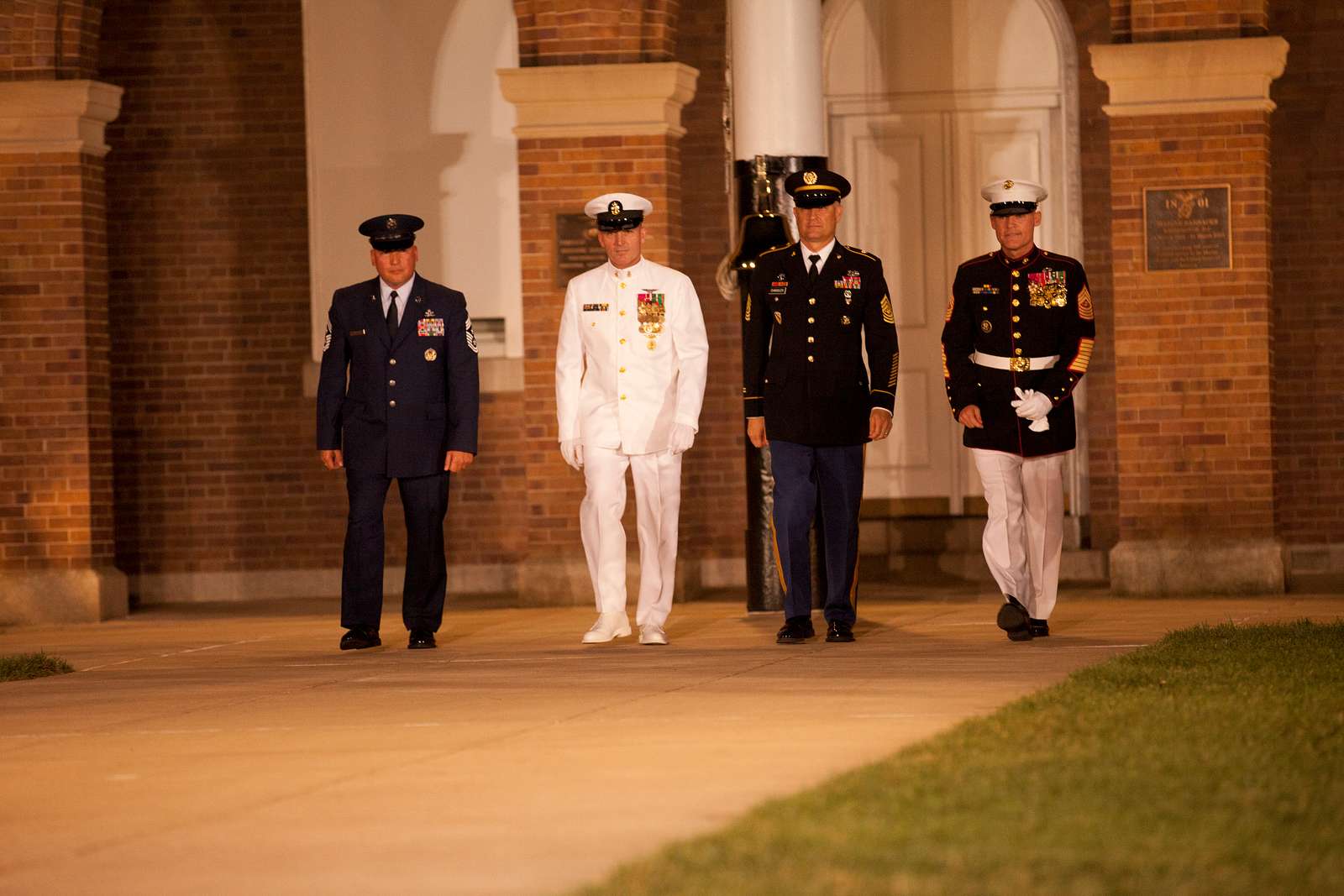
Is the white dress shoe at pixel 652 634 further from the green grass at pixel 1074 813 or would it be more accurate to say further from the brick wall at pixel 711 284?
the brick wall at pixel 711 284

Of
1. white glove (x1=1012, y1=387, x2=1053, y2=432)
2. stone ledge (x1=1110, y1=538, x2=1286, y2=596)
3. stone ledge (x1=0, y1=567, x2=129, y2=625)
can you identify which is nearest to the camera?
white glove (x1=1012, y1=387, x2=1053, y2=432)

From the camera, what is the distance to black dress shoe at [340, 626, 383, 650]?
29.1 feet

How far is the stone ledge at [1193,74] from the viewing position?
35.5 ft

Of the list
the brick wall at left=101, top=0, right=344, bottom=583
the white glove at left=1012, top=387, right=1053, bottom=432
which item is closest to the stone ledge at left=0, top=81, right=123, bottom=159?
the brick wall at left=101, top=0, right=344, bottom=583

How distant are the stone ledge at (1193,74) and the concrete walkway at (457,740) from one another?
2770 mm

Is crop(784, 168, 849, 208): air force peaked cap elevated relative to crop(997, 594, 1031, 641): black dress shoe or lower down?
elevated

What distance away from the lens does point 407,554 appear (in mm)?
8891

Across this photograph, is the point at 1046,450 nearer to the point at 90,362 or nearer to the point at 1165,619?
the point at 1165,619

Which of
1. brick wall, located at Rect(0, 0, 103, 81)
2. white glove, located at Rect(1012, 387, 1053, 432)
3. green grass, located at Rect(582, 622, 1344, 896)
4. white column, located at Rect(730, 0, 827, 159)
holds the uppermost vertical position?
brick wall, located at Rect(0, 0, 103, 81)

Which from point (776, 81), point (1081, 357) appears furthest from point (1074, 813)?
point (776, 81)

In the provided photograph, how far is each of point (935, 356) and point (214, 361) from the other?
460cm

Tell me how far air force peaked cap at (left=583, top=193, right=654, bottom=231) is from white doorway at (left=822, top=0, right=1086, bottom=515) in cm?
452

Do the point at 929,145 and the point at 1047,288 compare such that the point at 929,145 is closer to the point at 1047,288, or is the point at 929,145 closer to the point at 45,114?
the point at 1047,288

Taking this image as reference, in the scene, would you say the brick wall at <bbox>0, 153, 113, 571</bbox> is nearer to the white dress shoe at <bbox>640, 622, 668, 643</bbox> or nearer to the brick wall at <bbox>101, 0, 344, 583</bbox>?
the brick wall at <bbox>101, 0, 344, 583</bbox>
